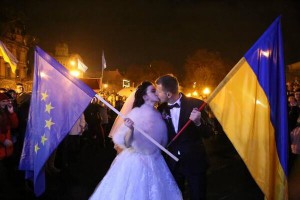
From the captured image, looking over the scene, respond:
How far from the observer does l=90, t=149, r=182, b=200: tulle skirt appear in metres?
4.65

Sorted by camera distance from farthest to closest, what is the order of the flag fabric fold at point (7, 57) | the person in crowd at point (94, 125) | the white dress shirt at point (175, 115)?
the person in crowd at point (94, 125) → the flag fabric fold at point (7, 57) → the white dress shirt at point (175, 115)

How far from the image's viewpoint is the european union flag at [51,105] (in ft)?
16.8

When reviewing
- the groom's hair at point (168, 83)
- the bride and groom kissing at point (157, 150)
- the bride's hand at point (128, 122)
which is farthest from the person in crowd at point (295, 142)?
the bride's hand at point (128, 122)

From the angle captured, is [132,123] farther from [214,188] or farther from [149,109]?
[214,188]

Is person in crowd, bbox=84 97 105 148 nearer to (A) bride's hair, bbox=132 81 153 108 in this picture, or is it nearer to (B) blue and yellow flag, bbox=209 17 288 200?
(A) bride's hair, bbox=132 81 153 108

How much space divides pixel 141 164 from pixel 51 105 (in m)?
1.56

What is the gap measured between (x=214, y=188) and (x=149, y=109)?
3.49 metres

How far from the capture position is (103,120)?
15.0 meters

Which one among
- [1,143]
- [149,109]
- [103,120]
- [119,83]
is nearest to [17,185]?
[1,143]

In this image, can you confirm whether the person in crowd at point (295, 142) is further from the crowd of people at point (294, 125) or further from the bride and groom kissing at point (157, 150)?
the bride and groom kissing at point (157, 150)

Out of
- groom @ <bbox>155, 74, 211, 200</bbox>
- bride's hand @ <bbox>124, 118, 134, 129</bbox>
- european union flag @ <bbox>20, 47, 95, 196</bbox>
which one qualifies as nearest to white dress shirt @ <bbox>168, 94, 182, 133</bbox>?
groom @ <bbox>155, 74, 211, 200</bbox>

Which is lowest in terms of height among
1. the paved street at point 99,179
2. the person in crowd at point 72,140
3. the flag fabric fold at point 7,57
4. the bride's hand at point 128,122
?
the paved street at point 99,179

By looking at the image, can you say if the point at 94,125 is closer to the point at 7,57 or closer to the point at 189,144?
the point at 7,57

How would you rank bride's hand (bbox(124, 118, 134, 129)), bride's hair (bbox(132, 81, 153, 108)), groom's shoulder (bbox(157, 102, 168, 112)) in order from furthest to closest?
groom's shoulder (bbox(157, 102, 168, 112))
bride's hair (bbox(132, 81, 153, 108))
bride's hand (bbox(124, 118, 134, 129))
